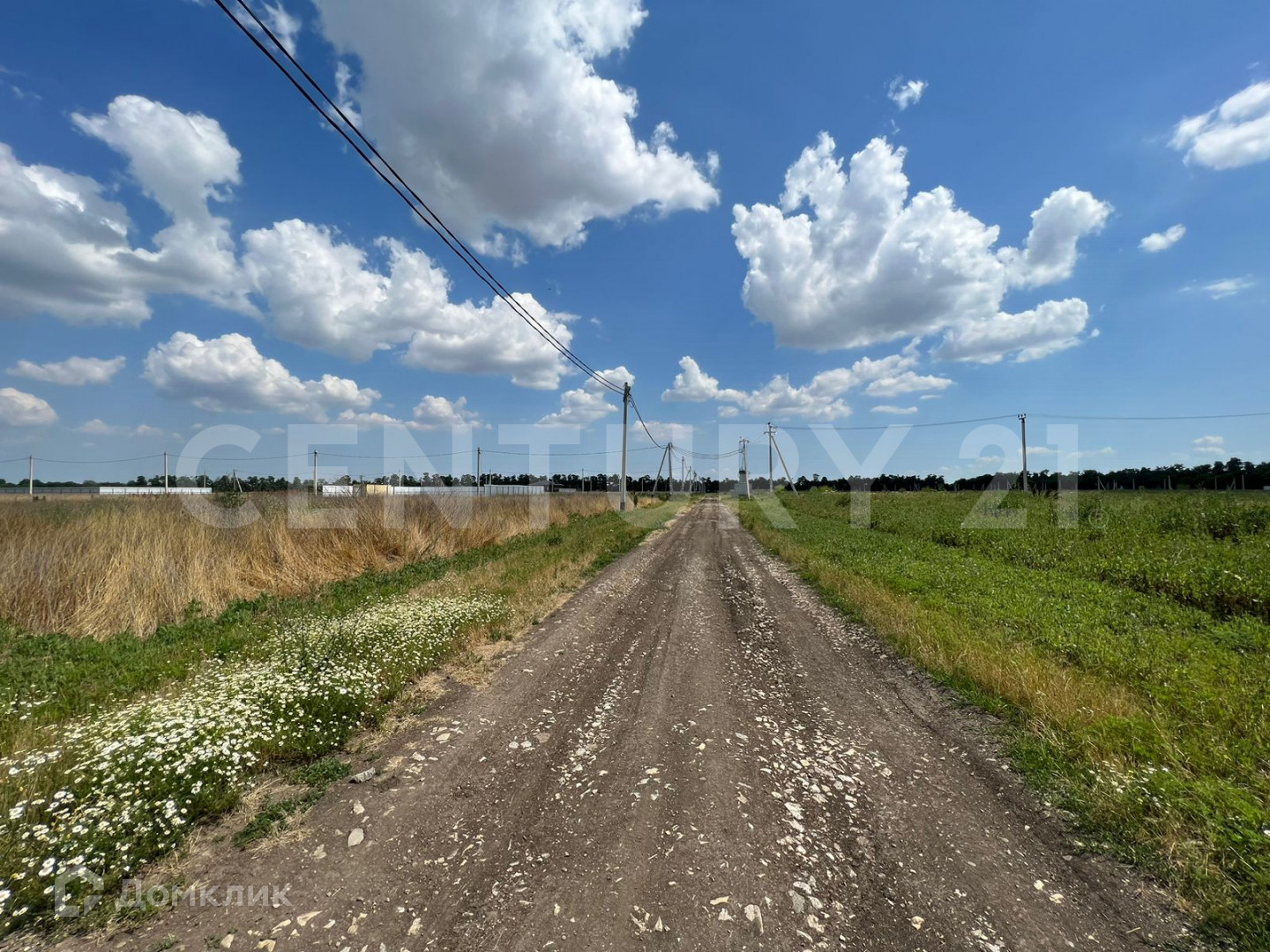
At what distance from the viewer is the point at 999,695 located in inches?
187

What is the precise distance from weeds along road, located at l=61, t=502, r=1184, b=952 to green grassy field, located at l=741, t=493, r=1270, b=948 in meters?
0.34

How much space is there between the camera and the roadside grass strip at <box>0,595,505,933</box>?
2422 millimetres

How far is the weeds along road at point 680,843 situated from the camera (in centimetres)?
227

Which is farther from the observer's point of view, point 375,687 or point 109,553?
point 109,553

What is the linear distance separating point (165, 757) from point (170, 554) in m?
6.97

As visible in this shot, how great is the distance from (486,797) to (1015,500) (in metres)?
26.6

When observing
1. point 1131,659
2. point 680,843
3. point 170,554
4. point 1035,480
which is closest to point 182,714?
point 680,843

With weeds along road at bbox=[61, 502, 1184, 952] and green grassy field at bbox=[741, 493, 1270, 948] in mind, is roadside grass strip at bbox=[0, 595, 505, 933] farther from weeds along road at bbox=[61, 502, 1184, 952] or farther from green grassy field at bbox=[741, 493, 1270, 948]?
green grassy field at bbox=[741, 493, 1270, 948]

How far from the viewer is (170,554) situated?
8.23 metres

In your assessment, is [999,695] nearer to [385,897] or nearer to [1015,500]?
[385,897]

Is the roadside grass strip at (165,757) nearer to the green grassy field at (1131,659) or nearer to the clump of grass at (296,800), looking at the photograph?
the clump of grass at (296,800)

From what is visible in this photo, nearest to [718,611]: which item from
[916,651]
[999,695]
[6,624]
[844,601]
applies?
[844,601]

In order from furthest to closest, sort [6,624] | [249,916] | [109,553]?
1. [109,553]
2. [6,624]
3. [249,916]

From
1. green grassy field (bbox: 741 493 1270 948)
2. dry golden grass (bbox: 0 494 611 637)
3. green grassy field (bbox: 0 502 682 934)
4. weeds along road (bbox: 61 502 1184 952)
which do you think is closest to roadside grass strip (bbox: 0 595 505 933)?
green grassy field (bbox: 0 502 682 934)
